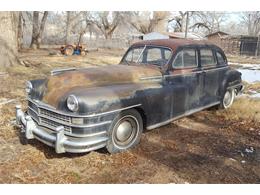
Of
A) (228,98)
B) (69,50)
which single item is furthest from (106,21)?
(228,98)

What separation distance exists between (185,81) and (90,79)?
1.90 meters

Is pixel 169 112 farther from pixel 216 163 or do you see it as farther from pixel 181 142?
pixel 216 163

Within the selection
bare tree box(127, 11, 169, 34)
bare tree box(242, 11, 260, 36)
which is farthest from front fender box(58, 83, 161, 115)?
bare tree box(242, 11, 260, 36)

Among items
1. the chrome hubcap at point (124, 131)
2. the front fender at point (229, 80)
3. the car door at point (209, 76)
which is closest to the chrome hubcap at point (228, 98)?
the front fender at point (229, 80)

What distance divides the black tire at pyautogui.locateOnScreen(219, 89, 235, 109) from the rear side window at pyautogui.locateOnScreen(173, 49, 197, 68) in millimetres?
1497

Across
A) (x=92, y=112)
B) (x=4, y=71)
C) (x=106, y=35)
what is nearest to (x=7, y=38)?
(x=4, y=71)

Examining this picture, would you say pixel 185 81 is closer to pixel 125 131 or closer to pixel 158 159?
pixel 125 131

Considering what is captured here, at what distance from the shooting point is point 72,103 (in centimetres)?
379

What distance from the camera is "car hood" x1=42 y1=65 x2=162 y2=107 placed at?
430 centimetres

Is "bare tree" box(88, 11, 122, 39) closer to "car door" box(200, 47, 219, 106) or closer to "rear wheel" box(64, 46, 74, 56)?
"rear wheel" box(64, 46, 74, 56)

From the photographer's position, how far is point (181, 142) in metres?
4.86

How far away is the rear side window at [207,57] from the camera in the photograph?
5962 millimetres

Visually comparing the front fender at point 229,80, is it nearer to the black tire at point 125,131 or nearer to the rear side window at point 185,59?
the rear side window at point 185,59

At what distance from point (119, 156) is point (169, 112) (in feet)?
4.35
